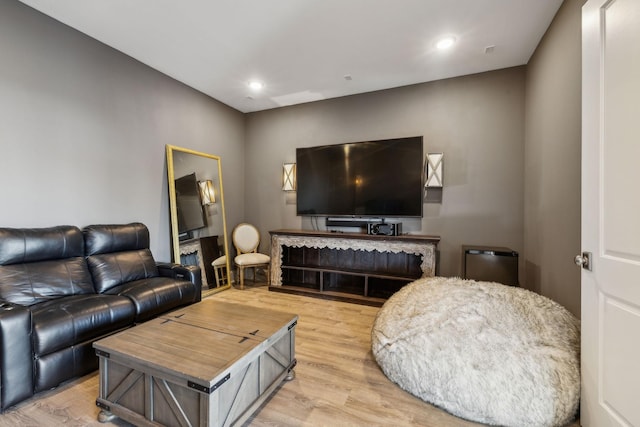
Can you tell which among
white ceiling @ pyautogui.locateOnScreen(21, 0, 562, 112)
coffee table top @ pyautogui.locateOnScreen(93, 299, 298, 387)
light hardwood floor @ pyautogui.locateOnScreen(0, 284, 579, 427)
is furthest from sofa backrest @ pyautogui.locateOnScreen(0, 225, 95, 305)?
white ceiling @ pyautogui.locateOnScreen(21, 0, 562, 112)

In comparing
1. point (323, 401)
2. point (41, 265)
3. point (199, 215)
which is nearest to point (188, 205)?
point (199, 215)

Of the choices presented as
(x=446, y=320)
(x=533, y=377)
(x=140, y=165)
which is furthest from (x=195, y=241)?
(x=533, y=377)

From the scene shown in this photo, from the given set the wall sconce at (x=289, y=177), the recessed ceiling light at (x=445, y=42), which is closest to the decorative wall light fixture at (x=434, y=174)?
the recessed ceiling light at (x=445, y=42)

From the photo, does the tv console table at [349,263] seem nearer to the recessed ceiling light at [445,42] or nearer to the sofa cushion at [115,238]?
the sofa cushion at [115,238]

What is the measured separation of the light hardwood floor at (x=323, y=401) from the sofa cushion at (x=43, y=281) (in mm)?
720

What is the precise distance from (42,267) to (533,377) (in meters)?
3.50

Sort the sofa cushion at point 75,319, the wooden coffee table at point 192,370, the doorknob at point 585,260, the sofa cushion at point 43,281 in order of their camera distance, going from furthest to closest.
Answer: the sofa cushion at point 43,281 → the sofa cushion at point 75,319 → the doorknob at point 585,260 → the wooden coffee table at point 192,370

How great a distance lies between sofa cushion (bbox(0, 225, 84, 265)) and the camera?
2.09 meters

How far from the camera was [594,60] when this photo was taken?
1.44 meters

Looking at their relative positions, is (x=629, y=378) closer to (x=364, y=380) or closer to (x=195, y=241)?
(x=364, y=380)

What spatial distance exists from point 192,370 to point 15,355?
121cm

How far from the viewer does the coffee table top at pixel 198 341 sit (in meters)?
1.33

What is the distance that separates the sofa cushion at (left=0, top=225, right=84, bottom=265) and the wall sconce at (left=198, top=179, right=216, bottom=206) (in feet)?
5.20

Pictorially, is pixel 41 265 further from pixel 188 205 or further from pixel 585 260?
pixel 585 260
